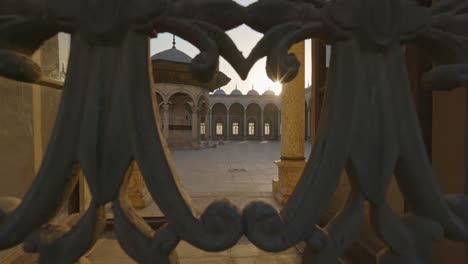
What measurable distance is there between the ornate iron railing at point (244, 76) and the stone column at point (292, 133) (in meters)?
2.62

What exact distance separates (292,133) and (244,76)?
3.03 m

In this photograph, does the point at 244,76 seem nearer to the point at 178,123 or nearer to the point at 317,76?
the point at 317,76

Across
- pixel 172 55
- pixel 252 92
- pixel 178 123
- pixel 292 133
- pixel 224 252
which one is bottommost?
pixel 224 252

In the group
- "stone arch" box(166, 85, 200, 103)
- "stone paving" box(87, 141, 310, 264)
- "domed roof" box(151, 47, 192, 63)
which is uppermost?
"domed roof" box(151, 47, 192, 63)

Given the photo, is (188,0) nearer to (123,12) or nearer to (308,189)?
(123,12)

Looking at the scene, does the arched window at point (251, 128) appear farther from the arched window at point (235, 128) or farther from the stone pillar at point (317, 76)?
the stone pillar at point (317, 76)

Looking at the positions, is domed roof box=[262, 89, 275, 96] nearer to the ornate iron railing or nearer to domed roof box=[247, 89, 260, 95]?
domed roof box=[247, 89, 260, 95]

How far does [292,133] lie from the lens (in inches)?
138

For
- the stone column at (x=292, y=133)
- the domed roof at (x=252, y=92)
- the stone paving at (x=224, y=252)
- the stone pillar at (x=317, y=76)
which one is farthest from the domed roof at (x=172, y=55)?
the domed roof at (x=252, y=92)

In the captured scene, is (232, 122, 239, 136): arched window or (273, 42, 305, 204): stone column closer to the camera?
(273, 42, 305, 204): stone column

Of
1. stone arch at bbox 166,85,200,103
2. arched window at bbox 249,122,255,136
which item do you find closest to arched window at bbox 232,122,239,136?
arched window at bbox 249,122,255,136

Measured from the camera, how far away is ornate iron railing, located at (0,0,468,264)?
0.58m

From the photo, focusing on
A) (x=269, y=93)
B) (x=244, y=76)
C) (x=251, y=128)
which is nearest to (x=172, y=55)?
(x=244, y=76)

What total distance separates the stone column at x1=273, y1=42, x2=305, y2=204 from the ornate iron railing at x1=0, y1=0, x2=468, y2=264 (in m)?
2.62
